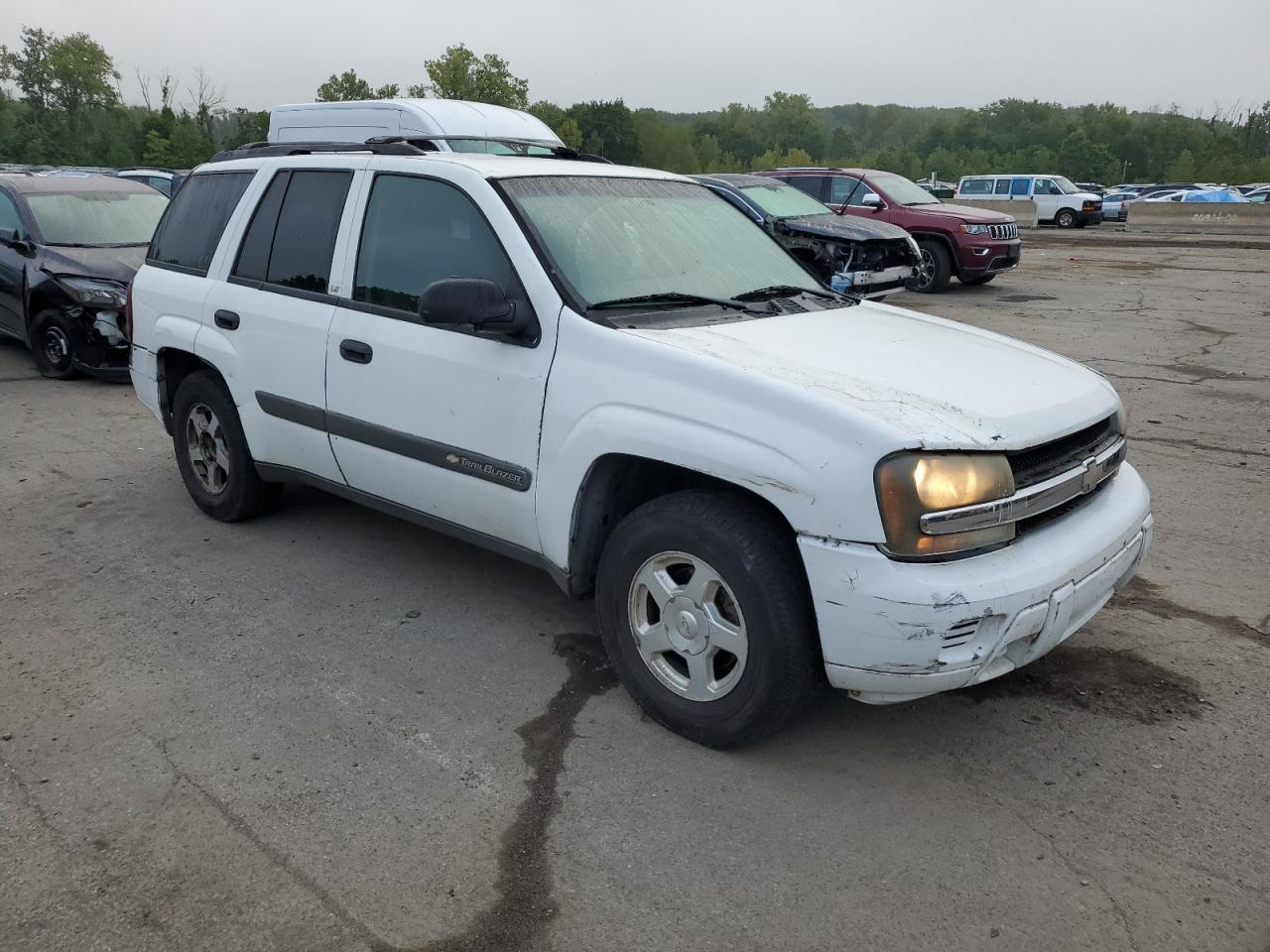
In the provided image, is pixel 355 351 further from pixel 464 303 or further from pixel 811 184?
pixel 811 184

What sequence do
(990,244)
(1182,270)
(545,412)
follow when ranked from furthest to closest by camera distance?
(1182,270) → (990,244) → (545,412)

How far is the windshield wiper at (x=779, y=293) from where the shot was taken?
3.95 m

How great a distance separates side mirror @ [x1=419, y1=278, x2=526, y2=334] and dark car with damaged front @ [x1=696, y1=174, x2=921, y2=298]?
9186mm

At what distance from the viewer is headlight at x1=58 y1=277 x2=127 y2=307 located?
852cm

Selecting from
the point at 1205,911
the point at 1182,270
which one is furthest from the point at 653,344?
the point at 1182,270

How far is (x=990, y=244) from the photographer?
15.0 metres

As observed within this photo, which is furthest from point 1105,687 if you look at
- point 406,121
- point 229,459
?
point 406,121

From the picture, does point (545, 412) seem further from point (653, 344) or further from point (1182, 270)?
point (1182, 270)

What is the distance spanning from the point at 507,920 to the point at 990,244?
570 inches

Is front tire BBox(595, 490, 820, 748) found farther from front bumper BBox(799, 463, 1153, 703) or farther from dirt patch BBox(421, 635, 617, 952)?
dirt patch BBox(421, 635, 617, 952)

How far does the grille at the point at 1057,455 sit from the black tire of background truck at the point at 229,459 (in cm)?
353

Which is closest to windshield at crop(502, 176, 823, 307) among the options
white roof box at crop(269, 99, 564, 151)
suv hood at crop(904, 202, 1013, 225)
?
white roof box at crop(269, 99, 564, 151)

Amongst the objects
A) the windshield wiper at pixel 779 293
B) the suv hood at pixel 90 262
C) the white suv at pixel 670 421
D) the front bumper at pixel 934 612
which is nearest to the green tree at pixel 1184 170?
the suv hood at pixel 90 262

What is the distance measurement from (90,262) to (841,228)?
27.9 ft
